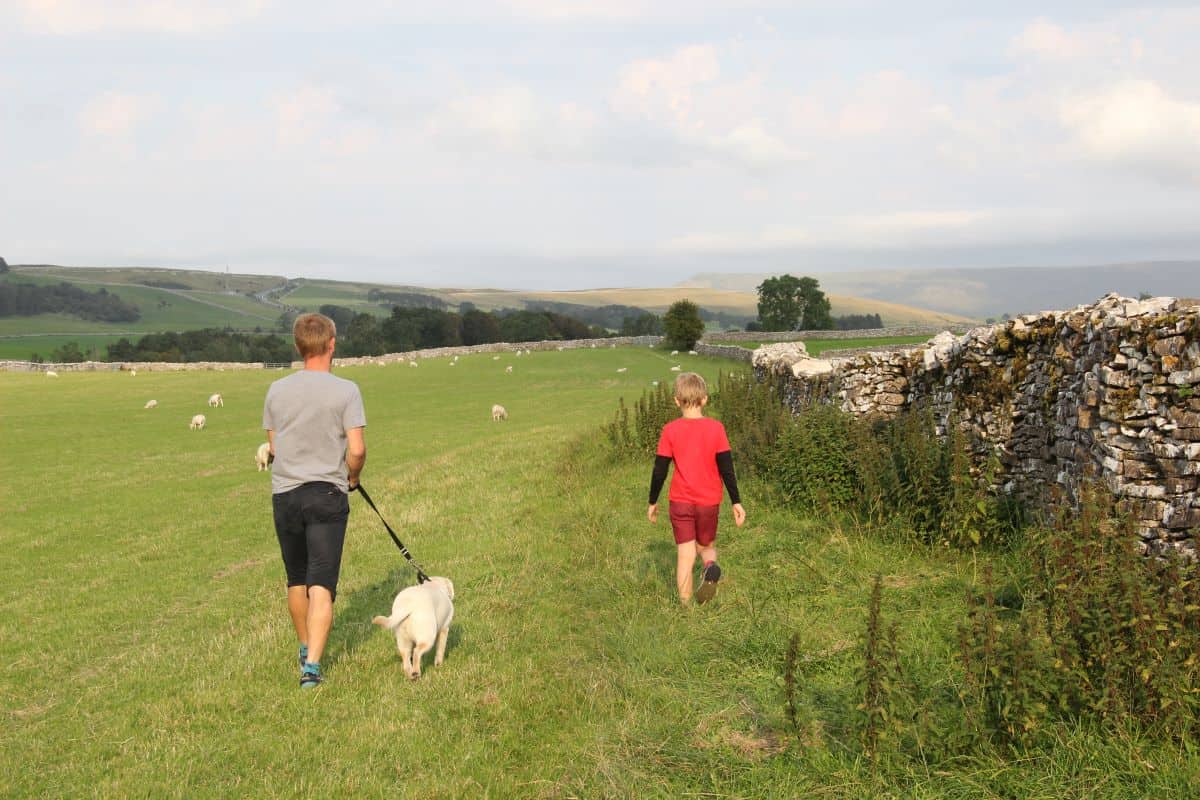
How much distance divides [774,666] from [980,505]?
3165 mm

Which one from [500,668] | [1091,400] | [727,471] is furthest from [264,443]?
[1091,400]

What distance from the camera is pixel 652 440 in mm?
17000

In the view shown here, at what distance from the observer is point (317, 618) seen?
6.50 meters

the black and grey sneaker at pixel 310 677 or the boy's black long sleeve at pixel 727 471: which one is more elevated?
the boy's black long sleeve at pixel 727 471

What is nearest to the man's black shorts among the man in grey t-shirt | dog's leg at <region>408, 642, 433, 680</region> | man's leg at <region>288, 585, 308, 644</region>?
the man in grey t-shirt

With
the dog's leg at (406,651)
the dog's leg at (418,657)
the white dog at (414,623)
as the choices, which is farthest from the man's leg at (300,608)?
the dog's leg at (418,657)

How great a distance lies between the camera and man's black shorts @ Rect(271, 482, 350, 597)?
646 cm

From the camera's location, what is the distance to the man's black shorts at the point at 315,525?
6457mm

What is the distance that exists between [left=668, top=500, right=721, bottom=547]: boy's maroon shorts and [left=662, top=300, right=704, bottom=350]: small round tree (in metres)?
64.2

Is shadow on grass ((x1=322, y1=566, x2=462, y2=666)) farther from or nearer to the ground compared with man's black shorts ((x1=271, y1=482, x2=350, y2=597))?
nearer to the ground

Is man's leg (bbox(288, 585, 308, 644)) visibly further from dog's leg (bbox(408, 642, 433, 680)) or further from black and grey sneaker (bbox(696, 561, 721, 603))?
black and grey sneaker (bbox(696, 561, 721, 603))

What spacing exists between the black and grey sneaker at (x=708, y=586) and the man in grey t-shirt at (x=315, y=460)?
3.22 meters

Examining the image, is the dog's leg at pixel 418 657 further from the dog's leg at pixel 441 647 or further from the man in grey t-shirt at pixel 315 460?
the man in grey t-shirt at pixel 315 460

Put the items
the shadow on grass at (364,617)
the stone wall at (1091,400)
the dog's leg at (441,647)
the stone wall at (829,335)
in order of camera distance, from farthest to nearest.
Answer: the stone wall at (829,335)
the shadow on grass at (364,617)
the dog's leg at (441,647)
the stone wall at (1091,400)
